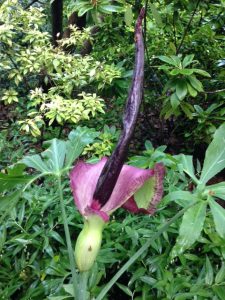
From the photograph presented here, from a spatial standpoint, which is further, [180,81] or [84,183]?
[180,81]

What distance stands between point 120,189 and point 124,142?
0.28 feet

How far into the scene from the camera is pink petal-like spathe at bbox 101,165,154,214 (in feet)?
2.14

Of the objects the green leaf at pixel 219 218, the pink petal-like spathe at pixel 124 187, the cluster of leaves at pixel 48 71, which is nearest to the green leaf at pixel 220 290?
the green leaf at pixel 219 218

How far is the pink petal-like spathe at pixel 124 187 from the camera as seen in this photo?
25.7 inches

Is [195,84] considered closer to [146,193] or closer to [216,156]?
[216,156]

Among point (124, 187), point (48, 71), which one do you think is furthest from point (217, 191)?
point (48, 71)

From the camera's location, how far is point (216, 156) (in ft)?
2.66

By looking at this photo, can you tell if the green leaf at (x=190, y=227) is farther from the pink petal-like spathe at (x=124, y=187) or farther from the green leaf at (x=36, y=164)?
the green leaf at (x=36, y=164)

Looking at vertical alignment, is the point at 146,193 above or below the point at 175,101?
above

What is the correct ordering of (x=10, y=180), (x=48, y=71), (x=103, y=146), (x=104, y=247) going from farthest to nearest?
(x=48, y=71), (x=103, y=146), (x=104, y=247), (x=10, y=180)

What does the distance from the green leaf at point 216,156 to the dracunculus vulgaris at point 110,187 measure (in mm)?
156

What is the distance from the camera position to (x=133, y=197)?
696 millimetres

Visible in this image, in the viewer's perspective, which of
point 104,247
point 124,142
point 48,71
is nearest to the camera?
point 124,142

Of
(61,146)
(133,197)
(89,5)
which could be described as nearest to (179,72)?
(89,5)
